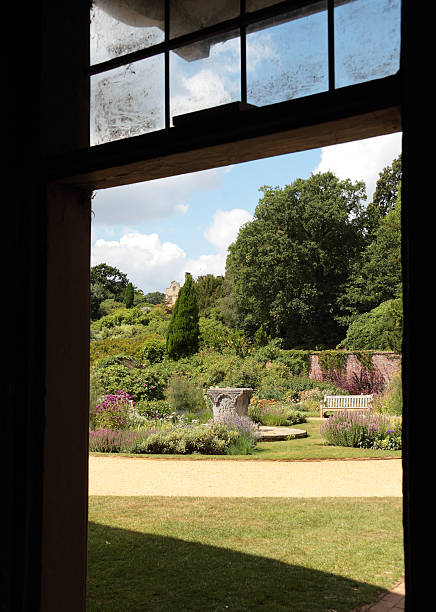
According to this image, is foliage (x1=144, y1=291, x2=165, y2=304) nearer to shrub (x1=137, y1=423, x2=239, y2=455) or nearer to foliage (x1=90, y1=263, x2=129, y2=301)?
foliage (x1=90, y1=263, x2=129, y2=301)

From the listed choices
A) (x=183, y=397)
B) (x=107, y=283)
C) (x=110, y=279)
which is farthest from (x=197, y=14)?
(x=110, y=279)

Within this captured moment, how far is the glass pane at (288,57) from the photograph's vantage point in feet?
4.31

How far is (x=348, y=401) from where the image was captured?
13016mm

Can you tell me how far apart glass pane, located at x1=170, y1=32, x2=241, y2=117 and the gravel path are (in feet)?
17.0

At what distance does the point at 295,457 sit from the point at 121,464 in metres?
2.30

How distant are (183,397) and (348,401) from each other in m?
3.79

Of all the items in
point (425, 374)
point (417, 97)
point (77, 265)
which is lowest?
point (425, 374)

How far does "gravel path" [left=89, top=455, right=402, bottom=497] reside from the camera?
6.24 m

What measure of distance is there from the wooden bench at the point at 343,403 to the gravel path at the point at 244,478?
471cm

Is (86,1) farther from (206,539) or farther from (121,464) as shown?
(121,464)

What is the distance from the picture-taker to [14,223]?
158 centimetres

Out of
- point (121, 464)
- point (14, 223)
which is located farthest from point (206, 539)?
point (14, 223)

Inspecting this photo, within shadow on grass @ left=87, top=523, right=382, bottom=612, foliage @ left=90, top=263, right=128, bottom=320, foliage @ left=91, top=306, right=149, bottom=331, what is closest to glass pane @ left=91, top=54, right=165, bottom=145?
shadow on grass @ left=87, top=523, right=382, bottom=612

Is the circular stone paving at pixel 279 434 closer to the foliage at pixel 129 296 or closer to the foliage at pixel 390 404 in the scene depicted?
the foliage at pixel 390 404
